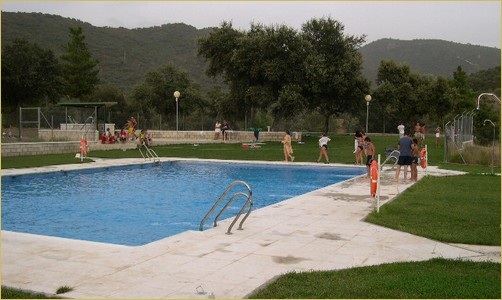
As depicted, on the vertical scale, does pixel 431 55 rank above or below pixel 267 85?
above

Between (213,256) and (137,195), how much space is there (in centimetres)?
848

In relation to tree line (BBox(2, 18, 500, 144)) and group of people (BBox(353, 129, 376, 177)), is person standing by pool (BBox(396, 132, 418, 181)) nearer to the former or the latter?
group of people (BBox(353, 129, 376, 177))

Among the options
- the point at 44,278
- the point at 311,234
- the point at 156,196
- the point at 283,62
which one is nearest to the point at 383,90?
the point at 283,62

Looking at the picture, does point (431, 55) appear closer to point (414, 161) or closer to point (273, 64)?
point (273, 64)

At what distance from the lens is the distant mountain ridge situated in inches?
2862

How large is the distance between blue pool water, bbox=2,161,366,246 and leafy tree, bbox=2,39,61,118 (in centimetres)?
3176

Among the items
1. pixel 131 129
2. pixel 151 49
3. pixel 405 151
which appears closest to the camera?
pixel 405 151

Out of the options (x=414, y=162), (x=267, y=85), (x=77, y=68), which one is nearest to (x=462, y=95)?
(x=267, y=85)

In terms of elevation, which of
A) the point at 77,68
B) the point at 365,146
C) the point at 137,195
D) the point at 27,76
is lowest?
the point at 137,195

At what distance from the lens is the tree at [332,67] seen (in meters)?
36.0

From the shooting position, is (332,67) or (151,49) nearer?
(332,67)

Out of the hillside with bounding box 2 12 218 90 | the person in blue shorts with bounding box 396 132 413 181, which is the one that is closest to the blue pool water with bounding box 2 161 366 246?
the person in blue shorts with bounding box 396 132 413 181

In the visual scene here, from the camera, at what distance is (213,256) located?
6.54 m

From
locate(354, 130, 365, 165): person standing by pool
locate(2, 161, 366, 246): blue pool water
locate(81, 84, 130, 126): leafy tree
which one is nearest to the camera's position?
locate(2, 161, 366, 246): blue pool water
